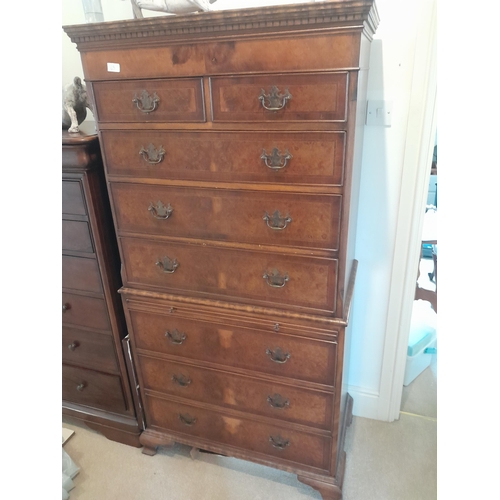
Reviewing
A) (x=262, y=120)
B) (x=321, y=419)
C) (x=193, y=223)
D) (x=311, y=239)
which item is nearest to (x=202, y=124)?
(x=262, y=120)

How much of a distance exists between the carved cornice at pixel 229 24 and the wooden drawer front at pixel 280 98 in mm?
108

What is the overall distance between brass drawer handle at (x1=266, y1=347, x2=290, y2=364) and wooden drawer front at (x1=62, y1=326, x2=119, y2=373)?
66cm

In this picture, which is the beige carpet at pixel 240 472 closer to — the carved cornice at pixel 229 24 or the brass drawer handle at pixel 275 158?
the brass drawer handle at pixel 275 158

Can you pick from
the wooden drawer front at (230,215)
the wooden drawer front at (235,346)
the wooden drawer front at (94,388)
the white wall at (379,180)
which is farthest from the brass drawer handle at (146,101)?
the wooden drawer front at (94,388)

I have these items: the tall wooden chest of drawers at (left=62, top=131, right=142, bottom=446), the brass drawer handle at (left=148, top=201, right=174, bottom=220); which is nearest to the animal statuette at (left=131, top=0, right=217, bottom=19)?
the tall wooden chest of drawers at (left=62, top=131, right=142, bottom=446)

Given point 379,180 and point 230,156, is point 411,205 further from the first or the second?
point 230,156

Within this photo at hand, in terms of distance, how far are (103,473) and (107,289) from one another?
2.60 feet

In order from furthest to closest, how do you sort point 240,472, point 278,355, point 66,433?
point 66,433
point 240,472
point 278,355

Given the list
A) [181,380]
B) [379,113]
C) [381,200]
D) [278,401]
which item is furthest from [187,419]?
[379,113]

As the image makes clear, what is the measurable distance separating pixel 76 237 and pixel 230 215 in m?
0.60

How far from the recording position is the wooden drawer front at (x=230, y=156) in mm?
1035

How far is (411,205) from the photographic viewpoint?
1.46 m

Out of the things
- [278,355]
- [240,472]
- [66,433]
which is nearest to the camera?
[278,355]
